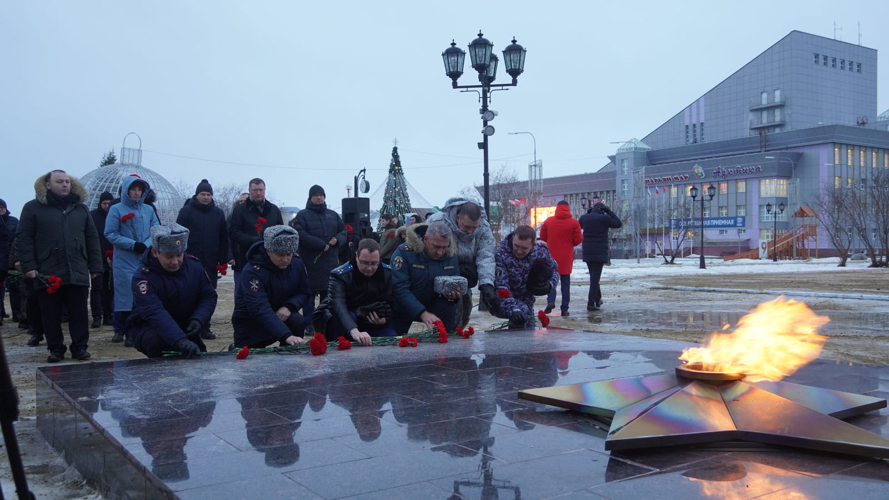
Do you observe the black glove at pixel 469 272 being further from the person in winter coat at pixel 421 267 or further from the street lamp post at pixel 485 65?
the street lamp post at pixel 485 65

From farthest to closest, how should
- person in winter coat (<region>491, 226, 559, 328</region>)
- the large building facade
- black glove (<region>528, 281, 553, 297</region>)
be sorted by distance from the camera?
1. the large building facade
2. black glove (<region>528, 281, 553, 297</region>)
3. person in winter coat (<region>491, 226, 559, 328</region>)

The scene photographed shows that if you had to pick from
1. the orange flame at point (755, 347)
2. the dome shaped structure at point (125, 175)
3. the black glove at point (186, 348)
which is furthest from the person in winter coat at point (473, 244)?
the dome shaped structure at point (125, 175)

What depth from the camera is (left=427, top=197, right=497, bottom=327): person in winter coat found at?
756cm

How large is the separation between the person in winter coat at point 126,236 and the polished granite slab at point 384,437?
3.20 meters

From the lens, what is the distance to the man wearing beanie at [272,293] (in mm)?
6285

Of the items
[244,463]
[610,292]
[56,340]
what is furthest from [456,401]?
[610,292]

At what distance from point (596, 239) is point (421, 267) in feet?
20.7

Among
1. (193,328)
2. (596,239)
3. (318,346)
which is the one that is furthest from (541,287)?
(596,239)

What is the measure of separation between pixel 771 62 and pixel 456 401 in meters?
81.9

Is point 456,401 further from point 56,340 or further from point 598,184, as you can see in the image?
point 598,184

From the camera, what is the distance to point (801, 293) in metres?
15.1

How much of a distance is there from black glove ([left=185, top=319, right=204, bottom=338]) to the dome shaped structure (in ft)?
89.5

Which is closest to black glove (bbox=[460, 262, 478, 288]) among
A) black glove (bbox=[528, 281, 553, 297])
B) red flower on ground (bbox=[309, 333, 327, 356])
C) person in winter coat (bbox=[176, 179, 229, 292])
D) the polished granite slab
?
black glove (bbox=[528, 281, 553, 297])

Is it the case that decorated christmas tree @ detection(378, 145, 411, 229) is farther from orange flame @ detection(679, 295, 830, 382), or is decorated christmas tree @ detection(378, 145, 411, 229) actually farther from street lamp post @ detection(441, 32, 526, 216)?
orange flame @ detection(679, 295, 830, 382)
